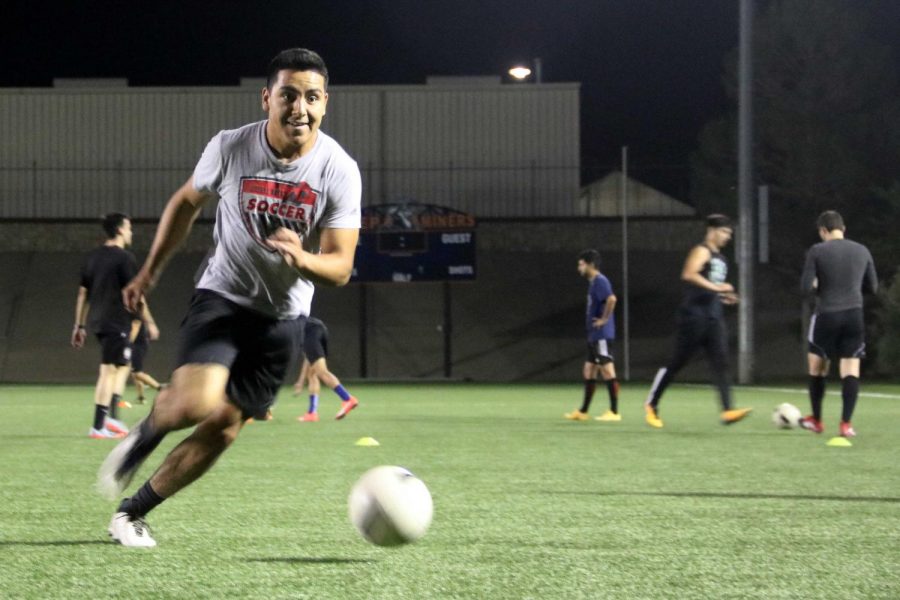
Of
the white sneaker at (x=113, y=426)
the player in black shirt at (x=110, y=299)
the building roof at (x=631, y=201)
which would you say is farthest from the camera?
the building roof at (x=631, y=201)

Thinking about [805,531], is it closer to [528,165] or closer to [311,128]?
[311,128]

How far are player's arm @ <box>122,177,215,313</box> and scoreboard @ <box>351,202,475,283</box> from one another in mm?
23044

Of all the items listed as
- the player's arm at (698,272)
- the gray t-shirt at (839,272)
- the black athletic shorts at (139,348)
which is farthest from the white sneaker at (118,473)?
the black athletic shorts at (139,348)

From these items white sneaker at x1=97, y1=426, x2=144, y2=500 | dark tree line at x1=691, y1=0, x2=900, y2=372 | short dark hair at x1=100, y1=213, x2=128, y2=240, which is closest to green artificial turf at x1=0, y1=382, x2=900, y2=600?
white sneaker at x1=97, y1=426, x2=144, y2=500

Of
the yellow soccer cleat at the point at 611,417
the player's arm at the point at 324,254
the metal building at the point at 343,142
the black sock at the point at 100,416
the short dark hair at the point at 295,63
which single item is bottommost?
the yellow soccer cleat at the point at 611,417

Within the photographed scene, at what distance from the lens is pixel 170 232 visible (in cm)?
541

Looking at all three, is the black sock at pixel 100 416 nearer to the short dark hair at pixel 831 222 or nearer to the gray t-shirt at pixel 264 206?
the short dark hair at pixel 831 222

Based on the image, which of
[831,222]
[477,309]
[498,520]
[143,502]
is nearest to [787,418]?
[831,222]

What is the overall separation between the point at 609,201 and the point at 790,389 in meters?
18.0

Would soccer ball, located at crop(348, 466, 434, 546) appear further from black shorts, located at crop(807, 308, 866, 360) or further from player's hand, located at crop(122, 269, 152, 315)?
black shorts, located at crop(807, 308, 866, 360)

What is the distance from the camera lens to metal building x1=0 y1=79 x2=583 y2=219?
3756 centimetres

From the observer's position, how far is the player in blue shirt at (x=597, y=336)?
14977 mm

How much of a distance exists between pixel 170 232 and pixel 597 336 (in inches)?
403

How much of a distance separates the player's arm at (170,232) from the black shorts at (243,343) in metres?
0.21
